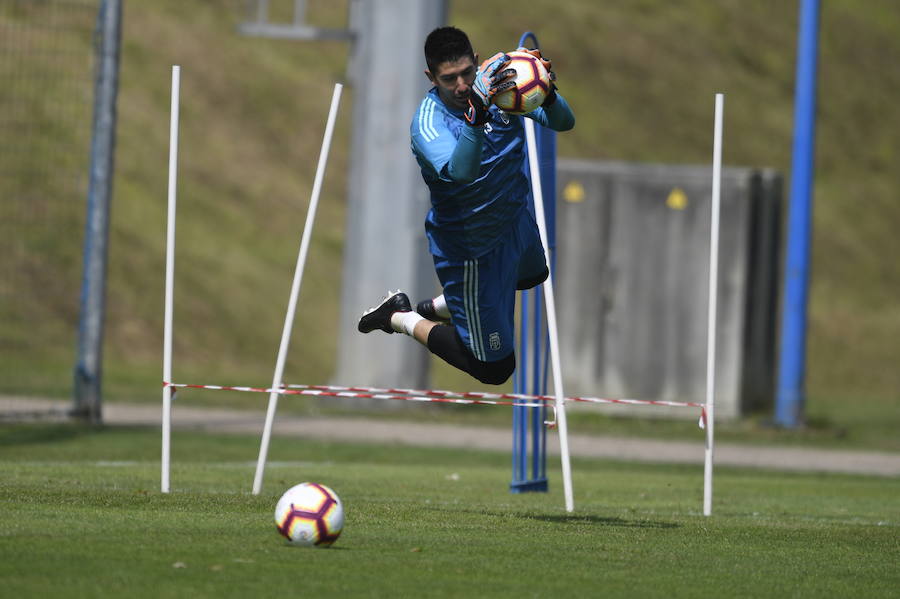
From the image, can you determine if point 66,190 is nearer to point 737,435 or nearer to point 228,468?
point 737,435

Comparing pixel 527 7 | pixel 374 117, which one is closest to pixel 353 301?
pixel 374 117

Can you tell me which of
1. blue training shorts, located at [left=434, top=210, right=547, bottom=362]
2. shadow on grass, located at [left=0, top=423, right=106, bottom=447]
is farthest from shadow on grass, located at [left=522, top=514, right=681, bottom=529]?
shadow on grass, located at [left=0, top=423, right=106, bottom=447]

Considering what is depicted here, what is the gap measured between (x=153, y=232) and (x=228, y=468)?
17.6m

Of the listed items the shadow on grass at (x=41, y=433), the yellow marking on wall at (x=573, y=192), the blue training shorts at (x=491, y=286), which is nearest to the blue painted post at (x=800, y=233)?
the yellow marking on wall at (x=573, y=192)

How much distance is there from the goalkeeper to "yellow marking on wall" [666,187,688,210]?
12645 millimetres

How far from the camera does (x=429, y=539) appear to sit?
805 cm

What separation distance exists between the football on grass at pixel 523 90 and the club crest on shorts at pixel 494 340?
1694 mm

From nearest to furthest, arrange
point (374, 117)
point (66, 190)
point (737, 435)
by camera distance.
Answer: point (737, 435)
point (374, 117)
point (66, 190)

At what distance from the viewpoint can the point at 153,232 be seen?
99.2 ft

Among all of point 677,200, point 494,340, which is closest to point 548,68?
point 494,340

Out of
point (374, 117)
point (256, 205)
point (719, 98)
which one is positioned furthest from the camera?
point (256, 205)

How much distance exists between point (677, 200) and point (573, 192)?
1.53 m

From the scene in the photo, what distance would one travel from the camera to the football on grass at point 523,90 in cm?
828

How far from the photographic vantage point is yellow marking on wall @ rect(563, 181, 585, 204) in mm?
22531
